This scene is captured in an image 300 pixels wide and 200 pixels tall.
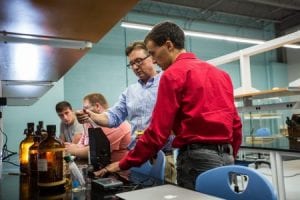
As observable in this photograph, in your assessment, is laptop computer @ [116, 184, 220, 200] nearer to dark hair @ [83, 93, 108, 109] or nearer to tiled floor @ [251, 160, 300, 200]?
dark hair @ [83, 93, 108, 109]

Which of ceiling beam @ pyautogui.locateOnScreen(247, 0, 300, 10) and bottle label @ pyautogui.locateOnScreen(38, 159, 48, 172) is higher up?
ceiling beam @ pyautogui.locateOnScreen(247, 0, 300, 10)

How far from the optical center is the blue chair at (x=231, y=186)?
846 mm

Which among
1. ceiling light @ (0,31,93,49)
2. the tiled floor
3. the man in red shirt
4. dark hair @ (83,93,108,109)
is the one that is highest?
ceiling light @ (0,31,93,49)

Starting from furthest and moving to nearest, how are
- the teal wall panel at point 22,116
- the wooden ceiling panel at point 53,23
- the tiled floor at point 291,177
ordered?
1. the tiled floor at point 291,177
2. the teal wall panel at point 22,116
3. the wooden ceiling panel at point 53,23

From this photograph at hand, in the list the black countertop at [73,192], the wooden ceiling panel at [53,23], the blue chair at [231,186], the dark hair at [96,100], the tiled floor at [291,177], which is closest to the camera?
the wooden ceiling panel at [53,23]

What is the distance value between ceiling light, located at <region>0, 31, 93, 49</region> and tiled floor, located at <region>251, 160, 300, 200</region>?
2984 millimetres

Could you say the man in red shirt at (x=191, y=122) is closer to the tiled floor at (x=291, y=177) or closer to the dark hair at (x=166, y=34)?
the dark hair at (x=166, y=34)

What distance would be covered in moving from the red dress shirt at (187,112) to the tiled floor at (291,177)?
249 centimetres

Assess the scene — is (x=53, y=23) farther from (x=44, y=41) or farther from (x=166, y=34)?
(x=166, y=34)

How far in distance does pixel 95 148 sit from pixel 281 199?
1.89m

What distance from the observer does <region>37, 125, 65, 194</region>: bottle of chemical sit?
3.44ft

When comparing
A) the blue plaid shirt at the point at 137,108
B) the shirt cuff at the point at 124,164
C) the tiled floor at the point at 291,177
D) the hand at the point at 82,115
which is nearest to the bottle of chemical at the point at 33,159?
the hand at the point at 82,115

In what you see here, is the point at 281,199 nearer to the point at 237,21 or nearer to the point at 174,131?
the point at 174,131

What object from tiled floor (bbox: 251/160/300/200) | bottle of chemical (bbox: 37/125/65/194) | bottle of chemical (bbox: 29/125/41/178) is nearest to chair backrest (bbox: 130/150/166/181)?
bottle of chemical (bbox: 37/125/65/194)
